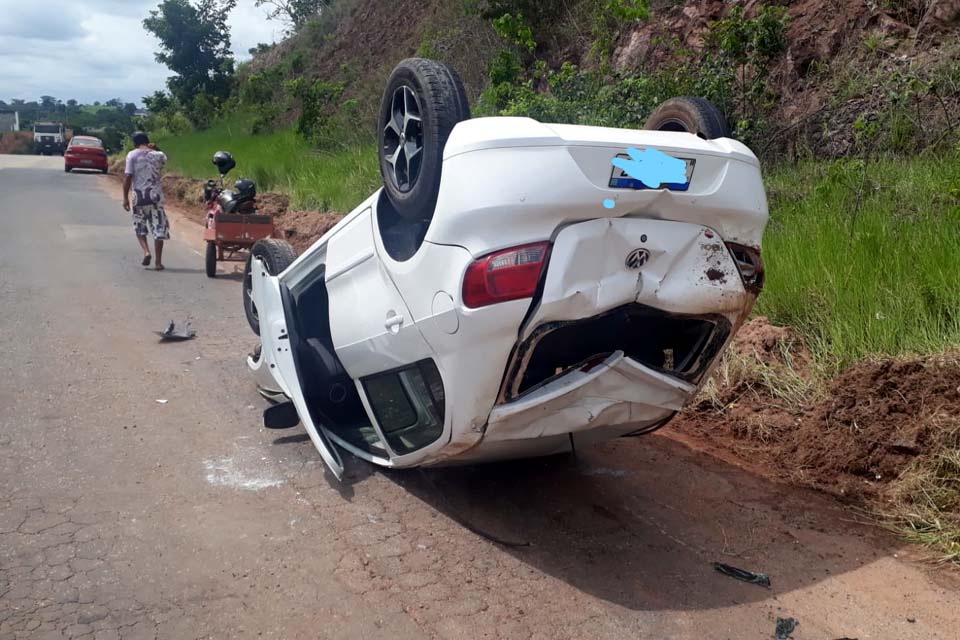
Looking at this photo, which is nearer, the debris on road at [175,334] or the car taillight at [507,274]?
the car taillight at [507,274]

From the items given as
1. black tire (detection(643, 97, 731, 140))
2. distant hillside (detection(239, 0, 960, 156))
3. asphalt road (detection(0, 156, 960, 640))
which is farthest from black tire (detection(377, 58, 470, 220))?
distant hillside (detection(239, 0, 960, 156))

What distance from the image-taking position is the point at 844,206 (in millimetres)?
7574

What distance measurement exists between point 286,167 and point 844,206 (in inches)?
530

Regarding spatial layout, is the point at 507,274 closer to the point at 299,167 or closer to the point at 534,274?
the point at 534,274

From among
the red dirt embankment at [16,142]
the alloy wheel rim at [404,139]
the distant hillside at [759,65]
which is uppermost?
the distant hillside at [759,65]

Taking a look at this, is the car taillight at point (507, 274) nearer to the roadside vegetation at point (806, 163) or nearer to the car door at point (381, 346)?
the car door at point (381, 346)

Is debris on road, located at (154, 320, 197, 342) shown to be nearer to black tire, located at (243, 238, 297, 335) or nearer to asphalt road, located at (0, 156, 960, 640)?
asphalt road, located at (0, 156, 960, 640)

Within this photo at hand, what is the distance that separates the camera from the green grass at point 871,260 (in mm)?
5512

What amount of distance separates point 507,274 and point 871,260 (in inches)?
150

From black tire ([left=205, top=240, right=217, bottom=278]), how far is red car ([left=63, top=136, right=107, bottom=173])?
84.4 ft

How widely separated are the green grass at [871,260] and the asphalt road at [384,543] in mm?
1328

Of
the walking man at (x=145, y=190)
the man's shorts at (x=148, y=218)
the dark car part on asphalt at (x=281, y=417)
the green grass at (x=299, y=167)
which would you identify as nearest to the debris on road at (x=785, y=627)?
the dark car part on asphalt at (x=281, y=417)

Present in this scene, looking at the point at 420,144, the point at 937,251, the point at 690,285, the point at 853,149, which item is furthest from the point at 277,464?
the point at 853,149

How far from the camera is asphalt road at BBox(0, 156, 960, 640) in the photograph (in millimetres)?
3516
